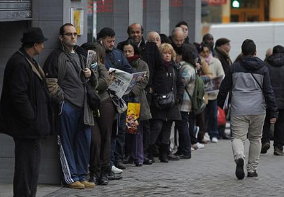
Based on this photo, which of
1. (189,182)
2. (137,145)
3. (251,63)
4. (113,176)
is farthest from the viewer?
(137,145)

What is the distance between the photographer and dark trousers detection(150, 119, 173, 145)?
14.1 m

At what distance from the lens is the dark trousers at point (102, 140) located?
11.9 m

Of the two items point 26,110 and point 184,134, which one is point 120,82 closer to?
point 26,110

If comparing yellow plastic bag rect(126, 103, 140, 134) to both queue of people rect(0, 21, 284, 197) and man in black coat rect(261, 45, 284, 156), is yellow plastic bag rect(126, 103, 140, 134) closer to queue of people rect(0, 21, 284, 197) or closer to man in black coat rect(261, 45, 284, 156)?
queue of people rect(0, 21, 284, 197)

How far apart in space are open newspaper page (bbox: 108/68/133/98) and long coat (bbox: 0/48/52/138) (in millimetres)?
2300

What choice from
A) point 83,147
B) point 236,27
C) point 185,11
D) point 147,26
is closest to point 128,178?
point 83,147

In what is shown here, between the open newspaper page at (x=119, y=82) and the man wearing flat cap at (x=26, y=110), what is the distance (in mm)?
2173

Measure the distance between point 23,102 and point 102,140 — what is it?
255cm

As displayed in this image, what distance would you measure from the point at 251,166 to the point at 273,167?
1305mm

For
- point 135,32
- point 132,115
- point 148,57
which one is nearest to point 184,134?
point 148,57

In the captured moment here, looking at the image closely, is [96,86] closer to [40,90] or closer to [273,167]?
[40,90]

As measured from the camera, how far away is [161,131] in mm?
14391

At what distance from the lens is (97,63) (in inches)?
468

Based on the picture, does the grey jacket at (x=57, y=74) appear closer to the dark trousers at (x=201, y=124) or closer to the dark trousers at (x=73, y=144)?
the dark trousers at (x=73, y=144)
